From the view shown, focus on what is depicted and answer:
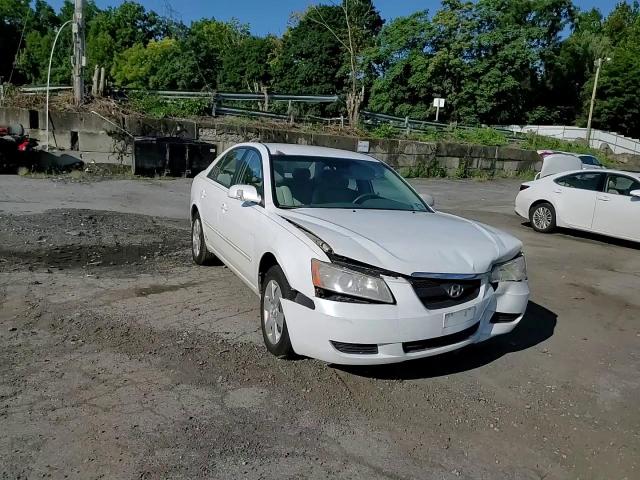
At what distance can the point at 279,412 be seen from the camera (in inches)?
130

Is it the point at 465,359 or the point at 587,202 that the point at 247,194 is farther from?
the point at 587,202

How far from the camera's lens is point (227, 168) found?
591 centimetres

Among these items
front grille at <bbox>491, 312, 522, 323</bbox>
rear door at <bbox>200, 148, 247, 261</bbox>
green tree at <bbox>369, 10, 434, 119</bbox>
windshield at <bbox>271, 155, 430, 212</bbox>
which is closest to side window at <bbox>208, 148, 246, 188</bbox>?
rear door at <bbox>200, 148, 247, 261</bbox>

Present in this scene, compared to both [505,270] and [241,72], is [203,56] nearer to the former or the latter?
[241,72]

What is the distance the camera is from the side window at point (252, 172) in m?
4.86

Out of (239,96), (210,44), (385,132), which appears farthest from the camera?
(210,44)

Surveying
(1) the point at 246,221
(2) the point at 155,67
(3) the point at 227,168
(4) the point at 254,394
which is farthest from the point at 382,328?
(2) the point at 155,67

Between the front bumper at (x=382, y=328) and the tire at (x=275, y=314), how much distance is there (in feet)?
0.48

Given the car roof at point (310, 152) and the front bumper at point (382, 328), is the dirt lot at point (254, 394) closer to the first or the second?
the front bumper at point (382, 328)

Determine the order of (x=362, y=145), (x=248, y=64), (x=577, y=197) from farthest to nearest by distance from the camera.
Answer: (x=248, y=64) → (x=362, y=145) → (x=577, y=197)

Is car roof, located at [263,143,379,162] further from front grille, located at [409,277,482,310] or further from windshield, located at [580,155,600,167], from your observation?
windshield, located at [580,155,600,167]

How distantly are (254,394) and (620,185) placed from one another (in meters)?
9.08

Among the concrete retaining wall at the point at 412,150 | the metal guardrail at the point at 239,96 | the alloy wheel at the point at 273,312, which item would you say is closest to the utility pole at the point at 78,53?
the metal guardrail at the point at 239,96

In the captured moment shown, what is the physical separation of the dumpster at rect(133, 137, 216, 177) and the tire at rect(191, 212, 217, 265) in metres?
9.65
